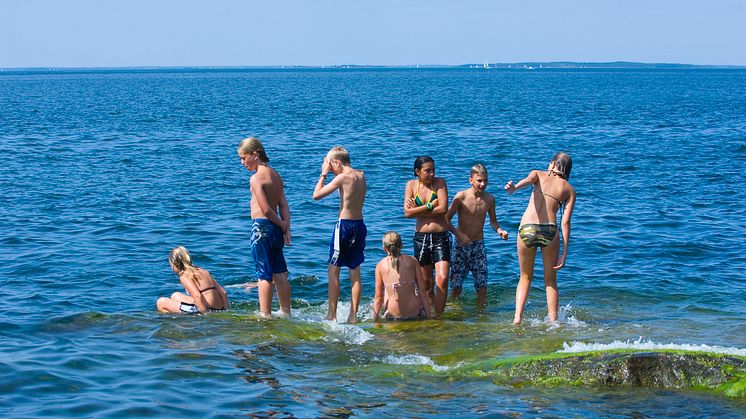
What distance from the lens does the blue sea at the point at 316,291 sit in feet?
25.5

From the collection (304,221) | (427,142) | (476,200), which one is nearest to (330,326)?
(476,200)

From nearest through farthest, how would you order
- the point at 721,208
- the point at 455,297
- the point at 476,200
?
the point at 476,200 < the point at 455,297 < the point at 721,208

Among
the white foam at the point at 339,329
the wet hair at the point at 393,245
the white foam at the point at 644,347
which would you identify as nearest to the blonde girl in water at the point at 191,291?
the white foam at the point at 339,329

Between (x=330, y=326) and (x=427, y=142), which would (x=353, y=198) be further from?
(x=427, y=142)

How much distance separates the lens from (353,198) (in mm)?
9867

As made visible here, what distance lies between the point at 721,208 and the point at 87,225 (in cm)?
1461

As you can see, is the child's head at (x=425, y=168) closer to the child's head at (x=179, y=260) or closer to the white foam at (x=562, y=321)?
the white foam at (x=562, y=321)

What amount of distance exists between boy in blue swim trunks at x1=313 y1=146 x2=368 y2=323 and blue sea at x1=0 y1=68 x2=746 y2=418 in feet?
1.89

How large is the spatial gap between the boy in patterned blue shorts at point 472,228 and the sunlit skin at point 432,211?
0.22 meters

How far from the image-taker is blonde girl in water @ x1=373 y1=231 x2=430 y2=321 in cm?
1030

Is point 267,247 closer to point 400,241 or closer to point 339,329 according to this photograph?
point 339,329

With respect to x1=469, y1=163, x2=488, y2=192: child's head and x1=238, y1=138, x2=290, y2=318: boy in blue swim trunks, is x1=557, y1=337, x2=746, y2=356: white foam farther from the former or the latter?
x1=238, y1=138, x2=290, y2=318: boy in blue swim trunks

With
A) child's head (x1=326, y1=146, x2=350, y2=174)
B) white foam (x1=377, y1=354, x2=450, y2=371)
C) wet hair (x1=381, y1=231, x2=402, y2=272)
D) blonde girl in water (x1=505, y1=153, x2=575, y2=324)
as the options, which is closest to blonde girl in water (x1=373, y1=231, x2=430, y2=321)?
wet hair (x1=381, y1=231, x2=402, y2=272)

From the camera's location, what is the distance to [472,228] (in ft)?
36.0
